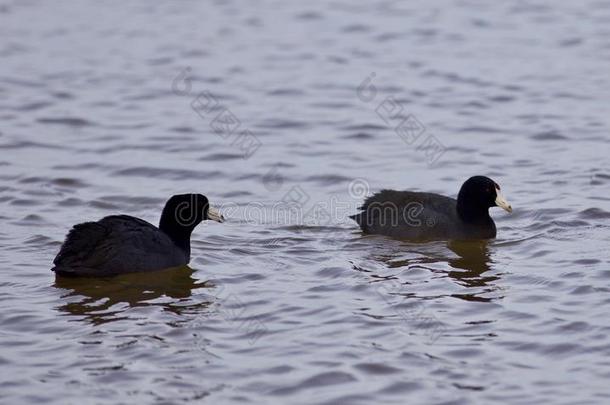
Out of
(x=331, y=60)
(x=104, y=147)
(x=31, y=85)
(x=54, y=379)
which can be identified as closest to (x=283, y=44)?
(x=331, y=60)

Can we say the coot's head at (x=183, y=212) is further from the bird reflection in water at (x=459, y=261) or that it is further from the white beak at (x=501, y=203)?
the white beak at (x=501, y=203)

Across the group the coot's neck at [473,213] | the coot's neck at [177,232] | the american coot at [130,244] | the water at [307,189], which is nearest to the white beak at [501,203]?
the coot's neck at [473,213]

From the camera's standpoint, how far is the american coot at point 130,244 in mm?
10820

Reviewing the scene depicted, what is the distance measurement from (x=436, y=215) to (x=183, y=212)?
285 centimetres

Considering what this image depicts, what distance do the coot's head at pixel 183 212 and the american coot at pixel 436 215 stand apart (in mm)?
2023

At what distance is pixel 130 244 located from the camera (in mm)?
11062

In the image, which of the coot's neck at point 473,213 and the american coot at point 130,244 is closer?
the american coot at point 130,244

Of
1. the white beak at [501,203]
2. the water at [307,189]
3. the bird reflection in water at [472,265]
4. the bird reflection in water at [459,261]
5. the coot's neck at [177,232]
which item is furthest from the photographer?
the white beak at [501,203]

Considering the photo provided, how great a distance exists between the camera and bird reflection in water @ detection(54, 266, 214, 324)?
10.2 meters

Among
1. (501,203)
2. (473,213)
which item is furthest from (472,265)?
(501,203)

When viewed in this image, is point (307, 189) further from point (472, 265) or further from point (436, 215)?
point (472, 265)

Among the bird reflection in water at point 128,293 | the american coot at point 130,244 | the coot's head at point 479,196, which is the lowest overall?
the bird reflection in water at point 128,293

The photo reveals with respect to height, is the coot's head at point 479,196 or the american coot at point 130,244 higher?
the coot's head at point 479,196

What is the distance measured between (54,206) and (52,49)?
940 centimetres
